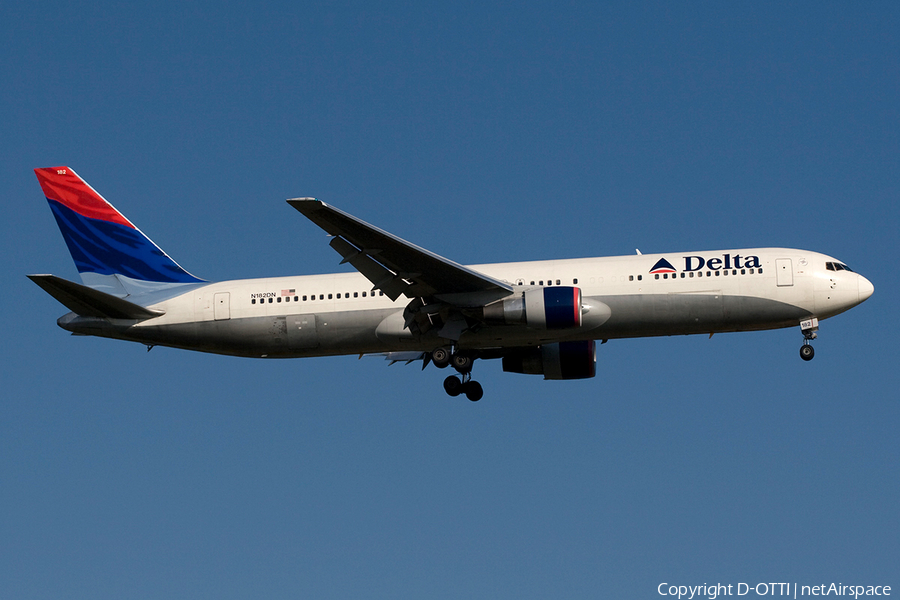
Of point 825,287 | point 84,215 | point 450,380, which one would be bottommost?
point 450,380

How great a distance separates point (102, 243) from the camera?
40625 millimetres

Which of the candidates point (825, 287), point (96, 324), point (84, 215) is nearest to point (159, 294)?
point (96, 324)

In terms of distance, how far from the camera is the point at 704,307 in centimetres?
3516

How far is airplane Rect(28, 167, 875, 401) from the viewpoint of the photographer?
113 ft

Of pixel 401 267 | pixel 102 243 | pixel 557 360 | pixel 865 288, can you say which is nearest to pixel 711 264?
pixel 865 288

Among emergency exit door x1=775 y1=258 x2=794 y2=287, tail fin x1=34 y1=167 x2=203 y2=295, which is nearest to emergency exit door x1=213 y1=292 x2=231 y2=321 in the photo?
tail fin x1=34 y1=167 x2=203 y2=295

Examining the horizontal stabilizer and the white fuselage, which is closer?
the horizontal stabilizer

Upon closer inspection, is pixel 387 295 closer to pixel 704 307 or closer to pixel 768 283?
pixel 704 307

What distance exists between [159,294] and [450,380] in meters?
11.1

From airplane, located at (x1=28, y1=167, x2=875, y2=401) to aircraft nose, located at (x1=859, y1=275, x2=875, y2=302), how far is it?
34mm

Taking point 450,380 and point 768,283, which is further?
point 450,380

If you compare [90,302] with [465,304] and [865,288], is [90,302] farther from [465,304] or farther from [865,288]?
[865,288]

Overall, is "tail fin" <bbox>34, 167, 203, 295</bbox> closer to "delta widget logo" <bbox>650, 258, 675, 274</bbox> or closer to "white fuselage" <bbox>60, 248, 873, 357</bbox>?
"white fuselage" <bbox>60, 248, 873, 357</bbox>

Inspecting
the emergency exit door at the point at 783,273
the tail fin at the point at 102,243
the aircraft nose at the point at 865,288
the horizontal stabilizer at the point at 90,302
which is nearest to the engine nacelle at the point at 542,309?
the emergency exit door at the point at 783,273
